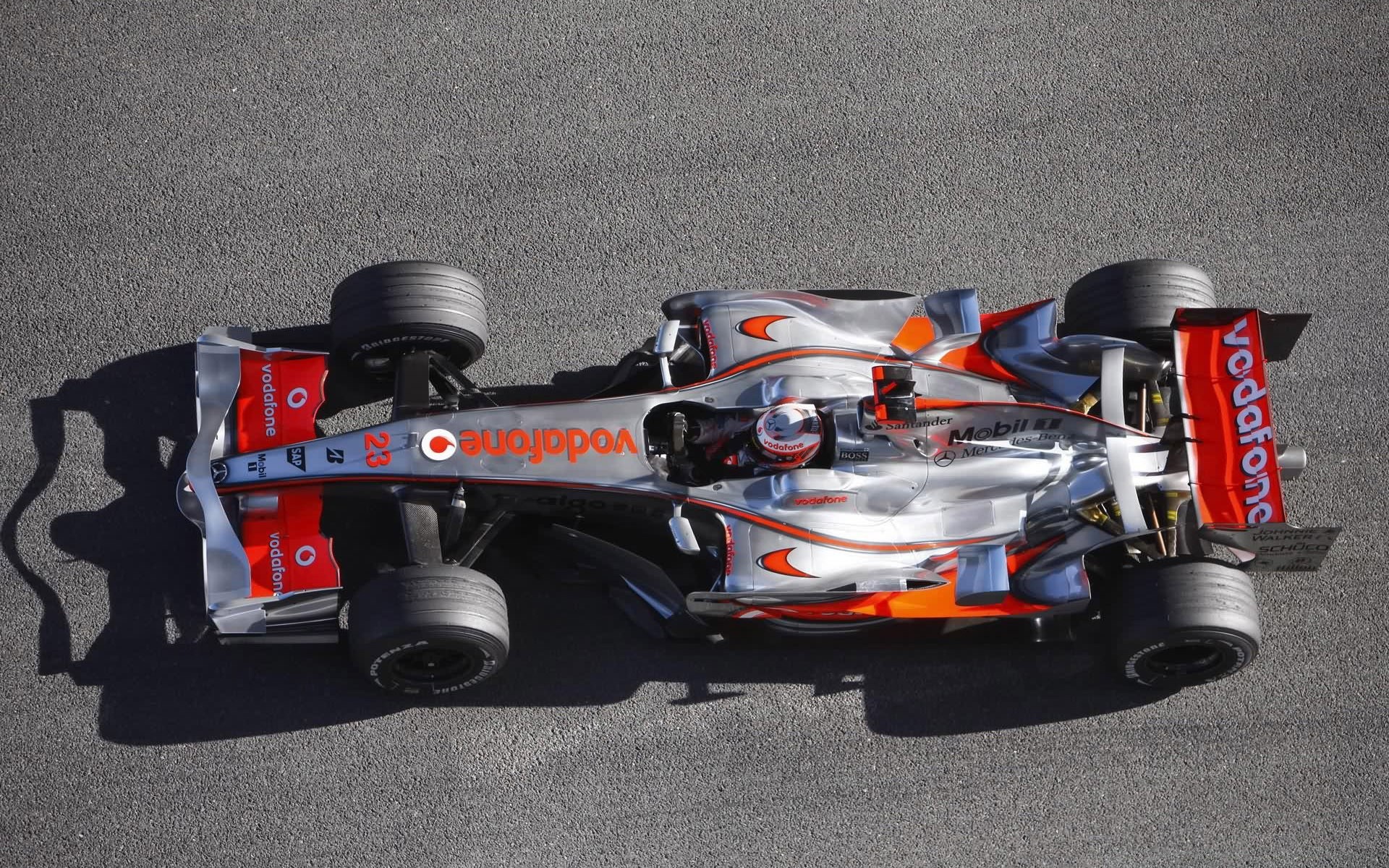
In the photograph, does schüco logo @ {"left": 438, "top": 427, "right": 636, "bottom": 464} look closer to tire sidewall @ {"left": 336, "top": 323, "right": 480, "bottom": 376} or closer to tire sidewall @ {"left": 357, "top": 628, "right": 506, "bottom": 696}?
tire sidewall @ {"left": 336, "top": 323, "right": 480, "bottom": 376}

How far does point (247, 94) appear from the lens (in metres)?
7.32

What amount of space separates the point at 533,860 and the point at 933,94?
487cm

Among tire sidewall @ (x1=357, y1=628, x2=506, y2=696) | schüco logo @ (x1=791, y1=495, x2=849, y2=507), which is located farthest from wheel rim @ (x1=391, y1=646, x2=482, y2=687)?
schüco logo @ (x1=791, y1=495, x2=849, y2=507)

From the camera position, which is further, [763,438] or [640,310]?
[640,310]

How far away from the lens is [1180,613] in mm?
5758

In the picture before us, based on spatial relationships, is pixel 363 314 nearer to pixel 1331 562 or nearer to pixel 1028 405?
pixel 1028 405

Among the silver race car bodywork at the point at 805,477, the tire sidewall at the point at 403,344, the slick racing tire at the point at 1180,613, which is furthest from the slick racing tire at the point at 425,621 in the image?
A: the slick racing tire at the point at 1180,613

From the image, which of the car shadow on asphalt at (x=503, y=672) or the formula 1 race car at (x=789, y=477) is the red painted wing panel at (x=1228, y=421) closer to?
the formula 1 race car at (x=789, y=477)

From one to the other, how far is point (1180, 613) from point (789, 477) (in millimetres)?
1869

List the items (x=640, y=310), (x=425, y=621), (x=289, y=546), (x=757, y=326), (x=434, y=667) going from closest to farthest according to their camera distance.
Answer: (x=425, y=621) → (x=289, y=546) → (x=434, y=667) → (x=757, y=326) → (x=640, y=310)

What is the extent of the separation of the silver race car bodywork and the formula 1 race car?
0.01 meters

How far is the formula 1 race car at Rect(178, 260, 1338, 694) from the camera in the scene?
575 cm

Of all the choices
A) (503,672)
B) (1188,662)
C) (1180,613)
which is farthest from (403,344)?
(1188,662)

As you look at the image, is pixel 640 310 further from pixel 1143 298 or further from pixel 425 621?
pixel 1143 298
